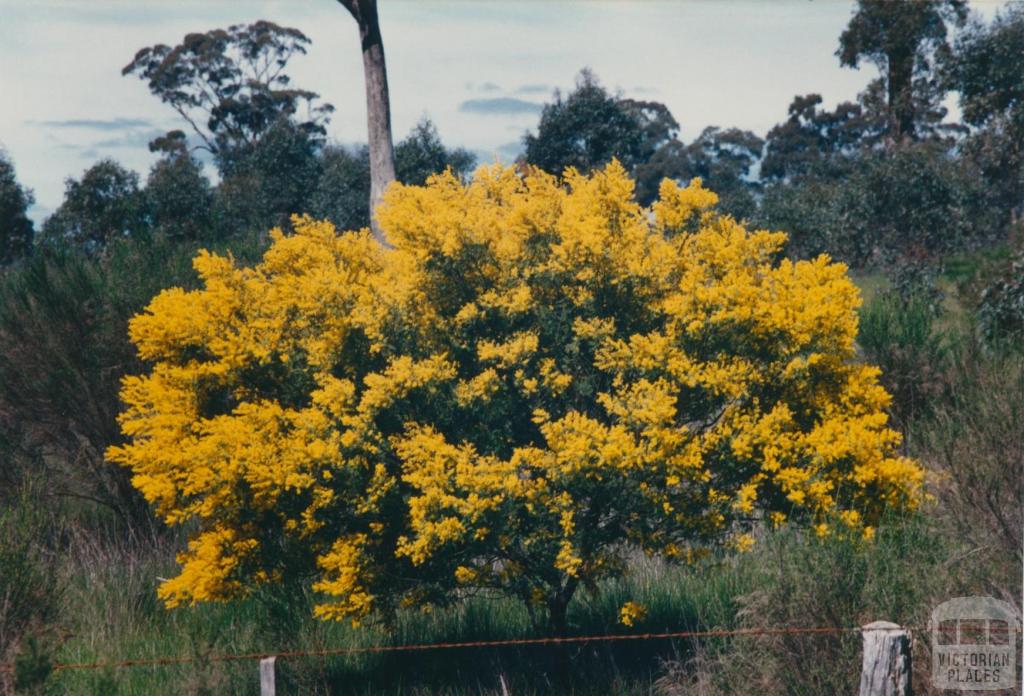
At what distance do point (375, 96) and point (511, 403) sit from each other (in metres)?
6.70

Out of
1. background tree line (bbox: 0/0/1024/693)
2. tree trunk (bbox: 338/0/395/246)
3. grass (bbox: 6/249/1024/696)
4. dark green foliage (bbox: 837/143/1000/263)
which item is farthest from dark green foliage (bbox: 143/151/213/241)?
grass (bbox: 6/249/1024/696)

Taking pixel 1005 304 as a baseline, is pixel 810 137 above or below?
above

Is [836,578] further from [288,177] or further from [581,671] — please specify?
[288,177]

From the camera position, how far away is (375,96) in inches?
473

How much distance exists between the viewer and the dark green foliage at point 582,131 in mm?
28594

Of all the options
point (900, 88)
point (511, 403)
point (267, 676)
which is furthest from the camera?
point (900, 88)

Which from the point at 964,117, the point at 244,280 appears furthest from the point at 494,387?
the point at 964,117

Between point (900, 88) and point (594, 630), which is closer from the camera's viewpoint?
point (594, 630)

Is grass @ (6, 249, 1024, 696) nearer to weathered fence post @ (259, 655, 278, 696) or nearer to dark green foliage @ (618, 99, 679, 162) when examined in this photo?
weathered fence post @ (259, 655, 278, 696)

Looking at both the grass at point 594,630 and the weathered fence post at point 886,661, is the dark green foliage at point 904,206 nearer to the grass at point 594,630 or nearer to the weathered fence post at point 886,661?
the grass at point 594,630

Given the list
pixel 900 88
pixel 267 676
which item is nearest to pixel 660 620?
pixel 267 676

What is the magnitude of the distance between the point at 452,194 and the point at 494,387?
133cm

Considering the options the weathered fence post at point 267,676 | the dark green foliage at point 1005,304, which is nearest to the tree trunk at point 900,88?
the dark green foliage at point 1005,304

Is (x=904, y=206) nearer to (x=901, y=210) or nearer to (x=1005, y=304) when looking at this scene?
(x=901, y=210)
